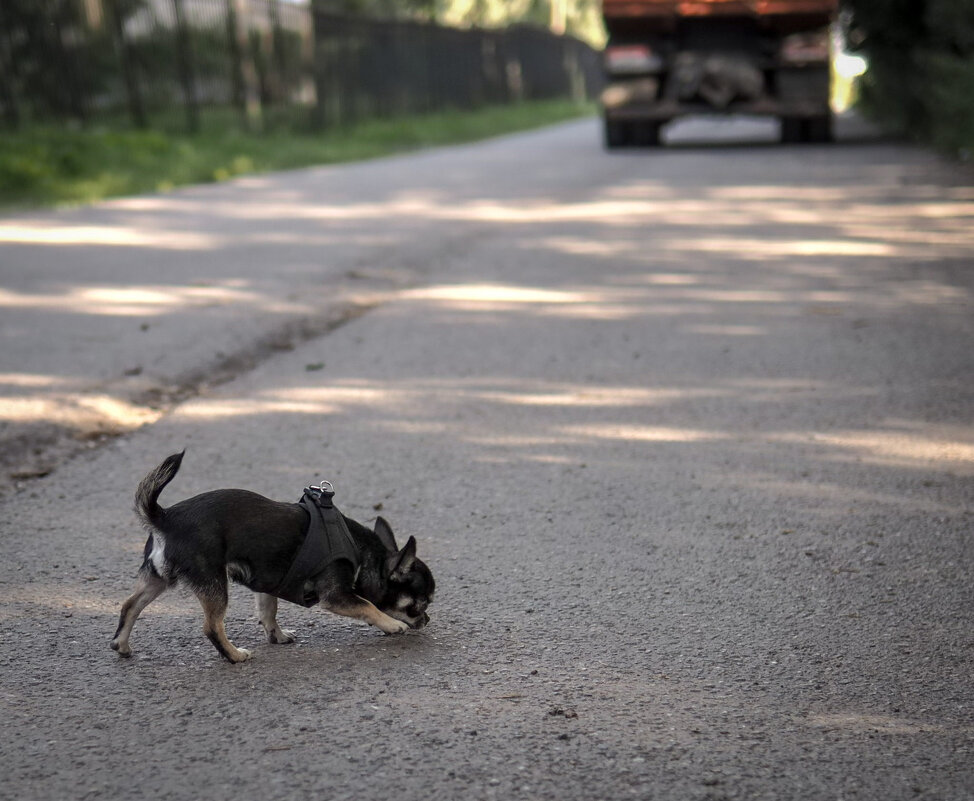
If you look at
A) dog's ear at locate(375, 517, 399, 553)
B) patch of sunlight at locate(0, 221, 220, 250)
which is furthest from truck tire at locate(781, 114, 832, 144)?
dog's ear at locate(375, 517, 399, 553)

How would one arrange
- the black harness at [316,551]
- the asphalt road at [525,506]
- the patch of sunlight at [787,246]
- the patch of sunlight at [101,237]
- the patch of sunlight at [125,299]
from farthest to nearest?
the patch of sunlight at [101,237] → the patch of sunlight at [787,246] → the patch of sunlight at [125,299] → the black harness at [316,551] → the asphalt road at [525,506]

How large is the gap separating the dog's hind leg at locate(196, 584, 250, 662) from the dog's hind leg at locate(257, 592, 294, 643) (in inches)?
6.2

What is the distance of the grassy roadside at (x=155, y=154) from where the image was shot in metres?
14.0

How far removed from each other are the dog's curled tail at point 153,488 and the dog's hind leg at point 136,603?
0.53 ft

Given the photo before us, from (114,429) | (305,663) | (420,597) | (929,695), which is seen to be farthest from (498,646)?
(114,429)

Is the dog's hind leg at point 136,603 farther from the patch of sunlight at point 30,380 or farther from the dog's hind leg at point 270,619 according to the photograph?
the patch of sunlight at point 30,380

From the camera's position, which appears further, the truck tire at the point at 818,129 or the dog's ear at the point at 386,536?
the truck tire at the point at 818,129

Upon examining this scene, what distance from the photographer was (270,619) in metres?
3.36

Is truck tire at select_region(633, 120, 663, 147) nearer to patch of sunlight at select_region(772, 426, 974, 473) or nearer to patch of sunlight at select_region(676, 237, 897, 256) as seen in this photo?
patch of sunlight at select_region(676, 237, 897, 256)

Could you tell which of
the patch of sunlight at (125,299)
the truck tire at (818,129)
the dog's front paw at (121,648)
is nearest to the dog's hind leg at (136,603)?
the dog's front paw at (121,648)

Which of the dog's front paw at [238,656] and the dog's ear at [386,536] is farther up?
the dog's ear at [386,536]

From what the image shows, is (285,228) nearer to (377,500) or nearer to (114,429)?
(114,429)

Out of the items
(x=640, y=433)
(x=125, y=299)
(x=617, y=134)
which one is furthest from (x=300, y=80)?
(x=640, y=433)

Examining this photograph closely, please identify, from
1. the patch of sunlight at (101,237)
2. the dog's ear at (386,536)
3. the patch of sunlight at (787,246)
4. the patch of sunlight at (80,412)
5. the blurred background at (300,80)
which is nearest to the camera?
the dog's ear at (386,536)
